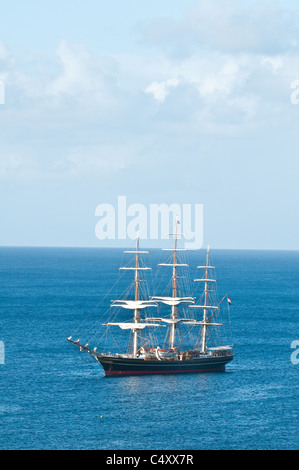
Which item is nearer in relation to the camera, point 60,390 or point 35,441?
point 35,441

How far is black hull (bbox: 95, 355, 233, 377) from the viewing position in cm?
11100

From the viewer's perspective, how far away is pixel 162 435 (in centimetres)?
8000

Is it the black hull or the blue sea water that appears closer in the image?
the blue sea water

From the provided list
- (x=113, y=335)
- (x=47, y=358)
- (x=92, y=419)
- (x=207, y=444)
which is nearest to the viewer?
(x=207, y=444)

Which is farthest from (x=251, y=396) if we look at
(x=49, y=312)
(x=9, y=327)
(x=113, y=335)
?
(x=49, y=312)

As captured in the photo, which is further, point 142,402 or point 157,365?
point 157,365

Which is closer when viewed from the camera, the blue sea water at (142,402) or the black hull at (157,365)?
the blue sea water at (142,402)

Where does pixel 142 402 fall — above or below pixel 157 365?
below

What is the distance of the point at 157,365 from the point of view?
375 feet

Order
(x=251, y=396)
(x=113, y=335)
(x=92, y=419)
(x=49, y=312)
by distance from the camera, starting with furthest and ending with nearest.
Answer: (x=49, y=312)
(x=113, y=335)
(x=251, y=396)
(x=92, y=419)

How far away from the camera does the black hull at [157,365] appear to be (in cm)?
11100
